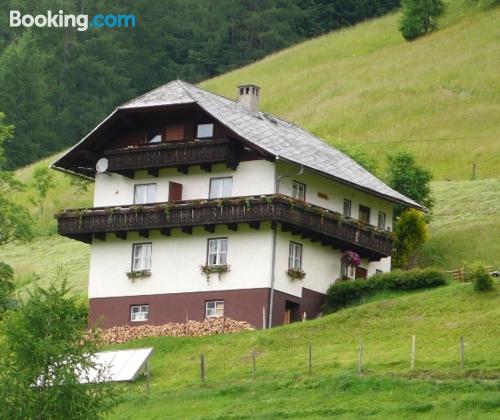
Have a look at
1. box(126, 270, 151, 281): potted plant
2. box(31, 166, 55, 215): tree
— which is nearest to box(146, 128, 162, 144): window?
box(126, 270, 151, 281): potted plant

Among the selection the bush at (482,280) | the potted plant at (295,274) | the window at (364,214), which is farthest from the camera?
the window at (364,214)

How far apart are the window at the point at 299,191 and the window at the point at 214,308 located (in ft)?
19.5

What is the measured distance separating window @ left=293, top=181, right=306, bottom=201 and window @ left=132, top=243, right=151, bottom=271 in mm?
6742

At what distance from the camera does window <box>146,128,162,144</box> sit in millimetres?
79562

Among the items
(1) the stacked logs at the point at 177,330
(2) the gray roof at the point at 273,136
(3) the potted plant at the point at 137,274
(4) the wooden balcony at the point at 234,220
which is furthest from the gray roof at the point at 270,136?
(1) the stacked logs at the point at 177,330

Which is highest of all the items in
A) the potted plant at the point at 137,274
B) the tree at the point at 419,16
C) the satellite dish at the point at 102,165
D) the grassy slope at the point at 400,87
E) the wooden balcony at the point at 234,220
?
the tree at the point at 419,16

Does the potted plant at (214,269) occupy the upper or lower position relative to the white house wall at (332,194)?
lower

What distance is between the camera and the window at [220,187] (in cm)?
7775

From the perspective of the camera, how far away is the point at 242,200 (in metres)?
75.3

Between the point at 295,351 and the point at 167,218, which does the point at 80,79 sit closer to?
the point at 167,218

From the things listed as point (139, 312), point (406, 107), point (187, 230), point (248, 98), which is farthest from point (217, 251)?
point (406, 107)

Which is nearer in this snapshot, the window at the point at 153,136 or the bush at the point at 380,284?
the bush at the point at 380,284

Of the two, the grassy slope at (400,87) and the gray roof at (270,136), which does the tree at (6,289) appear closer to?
the gray roof at (270,136)

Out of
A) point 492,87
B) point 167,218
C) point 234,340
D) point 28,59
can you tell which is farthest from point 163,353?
point 28,59
